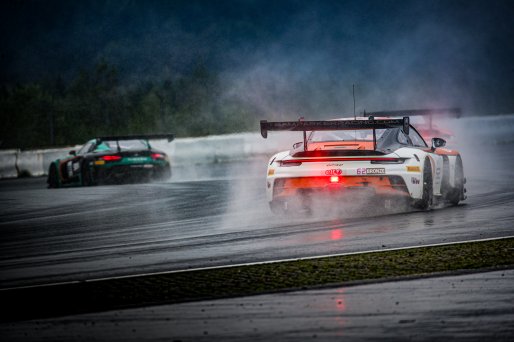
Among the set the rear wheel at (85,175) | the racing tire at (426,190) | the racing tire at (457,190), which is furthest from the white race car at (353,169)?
the rear wheel at (85,175)

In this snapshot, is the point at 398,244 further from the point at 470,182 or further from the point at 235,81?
the point at 235,81

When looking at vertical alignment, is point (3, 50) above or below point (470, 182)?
above

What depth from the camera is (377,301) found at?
6.84m

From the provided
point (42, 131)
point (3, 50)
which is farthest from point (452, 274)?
point (3, 50)

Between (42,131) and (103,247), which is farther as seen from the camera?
(42,131)

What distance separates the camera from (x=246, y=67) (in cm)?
10725

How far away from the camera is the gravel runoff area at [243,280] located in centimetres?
717

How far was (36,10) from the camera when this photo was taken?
627ft

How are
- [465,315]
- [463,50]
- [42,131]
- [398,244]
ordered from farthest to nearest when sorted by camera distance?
[42,131], [463,50], [398,244], [465,315]

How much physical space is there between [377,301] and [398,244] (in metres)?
3.18

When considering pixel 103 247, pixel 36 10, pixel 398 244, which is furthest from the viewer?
pixel 36 10

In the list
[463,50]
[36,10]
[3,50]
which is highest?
[36,10]

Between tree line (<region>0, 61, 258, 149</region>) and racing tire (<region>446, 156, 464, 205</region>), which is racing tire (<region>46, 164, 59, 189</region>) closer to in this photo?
racing tire (<region>446, 156, 464, 205</region>)

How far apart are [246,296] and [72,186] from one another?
51.9ft
